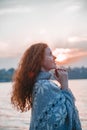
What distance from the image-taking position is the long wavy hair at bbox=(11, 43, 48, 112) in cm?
371

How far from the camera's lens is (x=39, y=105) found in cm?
364

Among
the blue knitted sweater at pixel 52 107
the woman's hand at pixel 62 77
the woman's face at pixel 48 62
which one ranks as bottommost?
the blue knitted sweater at pixel 52 107

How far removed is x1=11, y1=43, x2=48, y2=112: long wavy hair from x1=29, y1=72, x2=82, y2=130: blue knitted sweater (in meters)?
0.08

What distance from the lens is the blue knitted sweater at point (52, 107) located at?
354 cm

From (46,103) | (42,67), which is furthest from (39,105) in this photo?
(42,67)

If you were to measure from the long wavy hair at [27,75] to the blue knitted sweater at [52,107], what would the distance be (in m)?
0.08

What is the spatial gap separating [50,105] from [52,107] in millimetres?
22

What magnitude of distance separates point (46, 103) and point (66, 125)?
0.23m

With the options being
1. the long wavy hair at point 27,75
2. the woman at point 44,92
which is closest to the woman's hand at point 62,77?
the woman at point 44,92

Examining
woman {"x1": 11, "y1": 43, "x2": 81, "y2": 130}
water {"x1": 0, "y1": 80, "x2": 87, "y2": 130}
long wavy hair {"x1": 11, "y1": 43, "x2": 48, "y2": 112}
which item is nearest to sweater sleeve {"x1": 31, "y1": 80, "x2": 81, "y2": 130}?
woman {"x1": 11, "y1": 43, "x2": 81, "y2": 130}

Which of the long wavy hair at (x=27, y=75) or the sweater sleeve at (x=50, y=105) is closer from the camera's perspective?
the sweater sleeve at (x=50, y=105)

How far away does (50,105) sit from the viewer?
359 centimetres

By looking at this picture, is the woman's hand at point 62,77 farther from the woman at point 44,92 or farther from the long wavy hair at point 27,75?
the long wavy hair at point 27,75

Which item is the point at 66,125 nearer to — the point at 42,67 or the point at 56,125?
the point at 56,125
